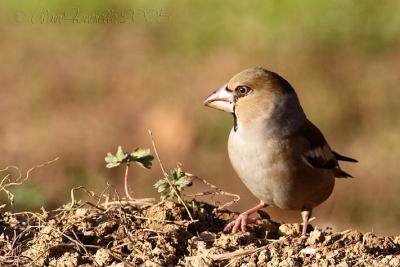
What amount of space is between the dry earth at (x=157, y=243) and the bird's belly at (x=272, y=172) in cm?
41

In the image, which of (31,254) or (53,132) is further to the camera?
(53,132)

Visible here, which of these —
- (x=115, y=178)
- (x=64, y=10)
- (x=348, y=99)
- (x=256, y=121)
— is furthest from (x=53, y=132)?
(x=256, y=121)

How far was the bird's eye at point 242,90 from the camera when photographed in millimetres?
6504

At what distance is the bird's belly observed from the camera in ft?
20.8

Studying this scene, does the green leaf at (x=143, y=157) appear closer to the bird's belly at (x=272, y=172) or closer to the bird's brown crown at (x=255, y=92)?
the bird's belly at (x=272, y=172)

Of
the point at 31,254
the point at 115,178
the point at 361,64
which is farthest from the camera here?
the point at 361,64

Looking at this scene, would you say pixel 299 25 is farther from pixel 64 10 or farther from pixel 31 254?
pixel 31 254

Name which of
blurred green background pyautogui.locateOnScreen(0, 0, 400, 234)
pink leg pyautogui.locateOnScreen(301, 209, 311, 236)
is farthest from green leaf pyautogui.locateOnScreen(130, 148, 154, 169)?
blurred green background pyautogui.locateOnScreen(0, 0, 400, 234)

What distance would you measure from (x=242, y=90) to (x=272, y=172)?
1.88 ft

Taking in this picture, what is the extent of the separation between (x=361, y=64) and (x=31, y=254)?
734cm

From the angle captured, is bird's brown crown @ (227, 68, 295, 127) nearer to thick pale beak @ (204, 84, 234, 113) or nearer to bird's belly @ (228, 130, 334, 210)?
thick pale beak @ (204, 84, 234, 113)

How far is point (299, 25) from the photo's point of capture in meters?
12.5

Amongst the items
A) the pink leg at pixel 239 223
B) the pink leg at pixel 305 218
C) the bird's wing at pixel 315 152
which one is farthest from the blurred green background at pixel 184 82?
Result: the pink leg at pixel 239 223

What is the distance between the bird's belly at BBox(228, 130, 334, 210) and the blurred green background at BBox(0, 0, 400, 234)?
293cm
